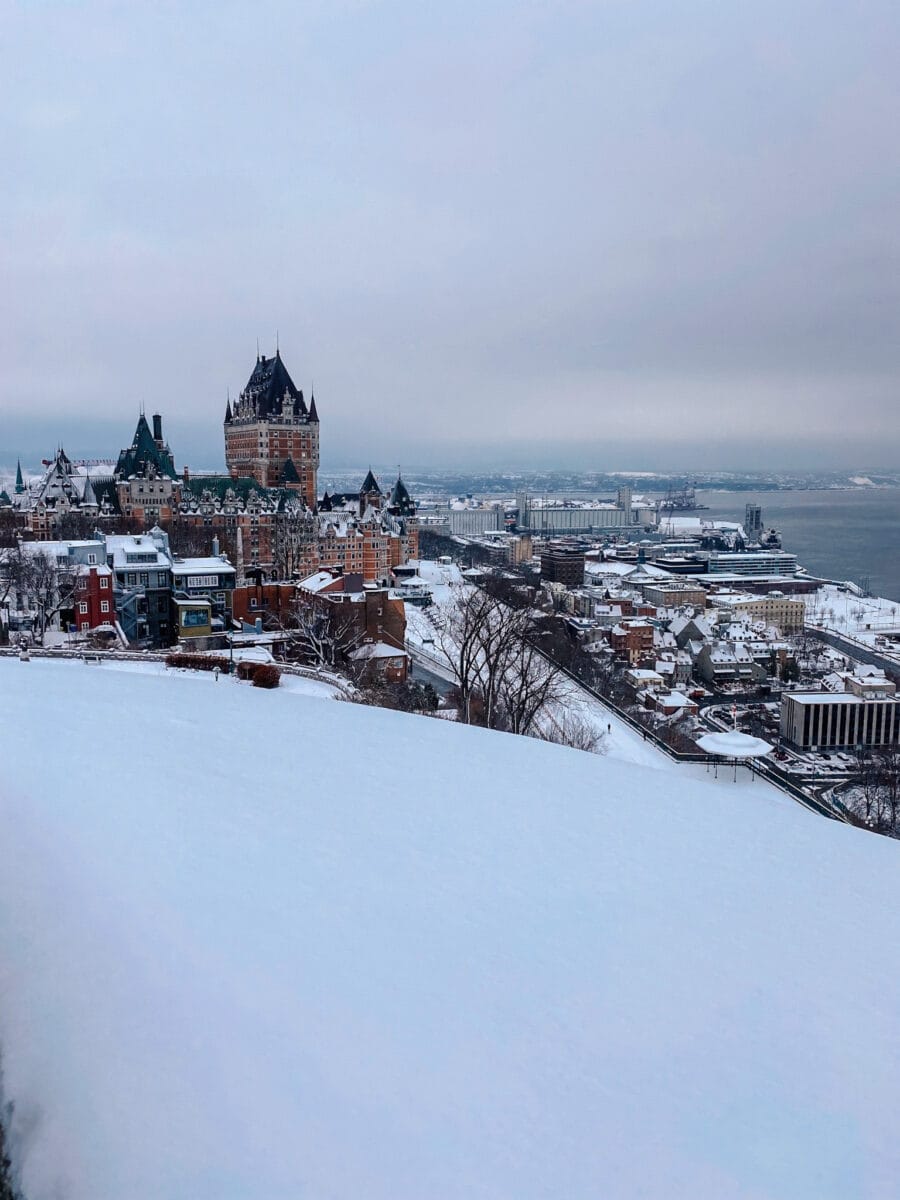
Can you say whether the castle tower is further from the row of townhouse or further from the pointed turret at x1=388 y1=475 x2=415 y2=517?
the row of townhouse

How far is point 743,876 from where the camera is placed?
3.73 m

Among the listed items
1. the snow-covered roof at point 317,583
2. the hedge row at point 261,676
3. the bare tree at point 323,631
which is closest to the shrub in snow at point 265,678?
the hedge row at point 261,676

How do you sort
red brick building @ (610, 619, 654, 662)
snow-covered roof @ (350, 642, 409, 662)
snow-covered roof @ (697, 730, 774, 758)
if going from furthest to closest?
red brick building @ (610, 619, 654, 662) < snow-covered roof @ (350, 642, 409, 662) < snow-covered roof @ (697, 730, 774, 758)

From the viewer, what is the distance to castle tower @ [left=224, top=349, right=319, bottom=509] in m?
33.5

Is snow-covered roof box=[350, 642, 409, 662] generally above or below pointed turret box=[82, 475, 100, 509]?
below

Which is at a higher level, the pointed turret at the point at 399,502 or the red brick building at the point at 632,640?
the pointed turret at the point at 399,502

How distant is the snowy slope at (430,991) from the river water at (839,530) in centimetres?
4693

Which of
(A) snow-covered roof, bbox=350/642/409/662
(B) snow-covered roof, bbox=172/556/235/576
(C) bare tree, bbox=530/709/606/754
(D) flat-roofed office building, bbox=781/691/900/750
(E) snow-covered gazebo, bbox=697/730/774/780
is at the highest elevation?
(B) snow-covered roof, bbox=172/556/235/576

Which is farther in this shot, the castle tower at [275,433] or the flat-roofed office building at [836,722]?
the castle tower at [275,433]

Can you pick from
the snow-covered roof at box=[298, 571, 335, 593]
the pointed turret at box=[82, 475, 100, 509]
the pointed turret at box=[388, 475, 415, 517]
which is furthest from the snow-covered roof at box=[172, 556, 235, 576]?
the pointed turret at box=[388, 475, 415, 517]

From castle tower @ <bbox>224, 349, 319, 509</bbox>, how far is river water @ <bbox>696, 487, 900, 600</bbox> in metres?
32.2

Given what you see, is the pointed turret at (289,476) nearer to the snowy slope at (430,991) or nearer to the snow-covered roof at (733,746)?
the snow-covered roof at (733,746)

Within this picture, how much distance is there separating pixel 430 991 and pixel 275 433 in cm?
3259

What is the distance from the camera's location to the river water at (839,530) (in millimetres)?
54906
